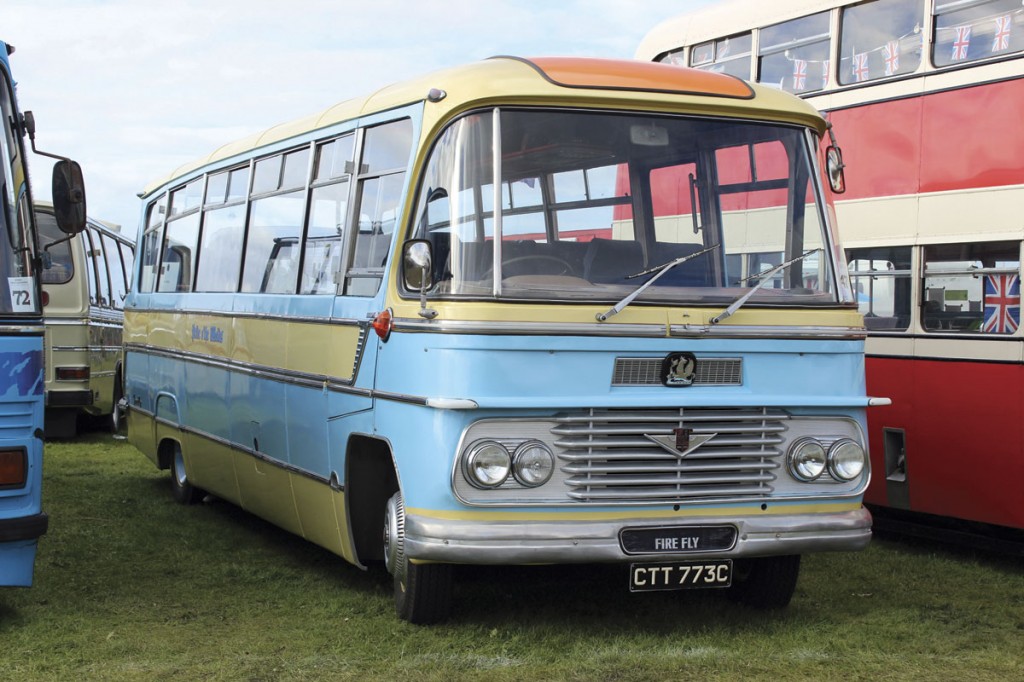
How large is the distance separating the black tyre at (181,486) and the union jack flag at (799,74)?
567 centimetres

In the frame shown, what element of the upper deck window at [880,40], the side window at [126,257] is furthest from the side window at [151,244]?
the side window at [126,257]

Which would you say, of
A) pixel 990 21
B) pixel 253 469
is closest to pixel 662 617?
pixel 253 469

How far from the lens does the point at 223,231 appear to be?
10352 millimetres

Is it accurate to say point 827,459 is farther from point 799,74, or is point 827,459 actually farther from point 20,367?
point 799,74

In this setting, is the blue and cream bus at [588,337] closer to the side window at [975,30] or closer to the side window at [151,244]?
the side window at [975,30]

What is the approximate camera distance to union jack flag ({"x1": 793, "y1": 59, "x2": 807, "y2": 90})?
10.9 m

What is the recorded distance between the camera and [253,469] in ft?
31.1

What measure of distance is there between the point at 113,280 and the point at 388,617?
12.9 meters

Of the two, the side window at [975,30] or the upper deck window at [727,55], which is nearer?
the side window at [975,30]

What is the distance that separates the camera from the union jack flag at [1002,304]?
911cm

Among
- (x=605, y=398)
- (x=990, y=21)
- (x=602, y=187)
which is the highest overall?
(x=990, y=21)

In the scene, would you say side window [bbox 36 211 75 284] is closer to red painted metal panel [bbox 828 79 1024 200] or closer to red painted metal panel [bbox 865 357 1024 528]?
red painted metal panel [bbox 828 79 1024 200]

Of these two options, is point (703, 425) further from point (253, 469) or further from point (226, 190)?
point (226, 190)

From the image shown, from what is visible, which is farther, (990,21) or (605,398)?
(990,21)
